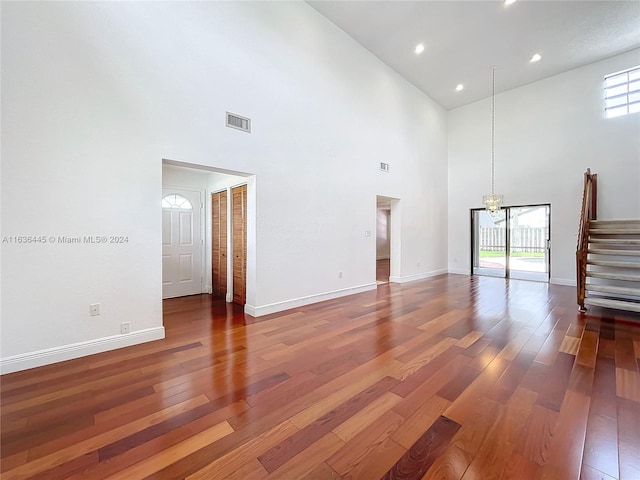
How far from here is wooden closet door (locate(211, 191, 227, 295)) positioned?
5.14 meters

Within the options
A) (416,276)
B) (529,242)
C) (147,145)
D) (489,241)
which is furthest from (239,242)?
(529,242)

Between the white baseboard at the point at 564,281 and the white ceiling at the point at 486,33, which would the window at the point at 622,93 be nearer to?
the white ceiling at the point at 486,33

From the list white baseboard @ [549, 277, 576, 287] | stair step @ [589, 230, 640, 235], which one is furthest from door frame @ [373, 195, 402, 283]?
white baseboard @ [549, 277, 576, 287]

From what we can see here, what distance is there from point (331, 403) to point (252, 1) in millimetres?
5090

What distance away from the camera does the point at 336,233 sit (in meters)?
5.12

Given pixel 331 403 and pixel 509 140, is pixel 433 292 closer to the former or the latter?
pixel 331 403

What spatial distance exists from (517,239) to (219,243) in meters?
7.64

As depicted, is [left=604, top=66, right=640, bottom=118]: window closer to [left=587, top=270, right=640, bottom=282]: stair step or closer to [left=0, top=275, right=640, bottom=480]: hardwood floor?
[left=587, top=270, right=640, bottom=282]: stair step

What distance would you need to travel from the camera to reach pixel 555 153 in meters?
6.67

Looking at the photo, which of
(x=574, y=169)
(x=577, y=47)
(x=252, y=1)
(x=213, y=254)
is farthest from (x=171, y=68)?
(x=574, y=169)

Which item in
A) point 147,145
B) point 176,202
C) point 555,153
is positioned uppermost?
point 555,153

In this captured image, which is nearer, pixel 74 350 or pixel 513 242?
A: pixel 74 350

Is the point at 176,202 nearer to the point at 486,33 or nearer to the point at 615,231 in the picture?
the point at 486,33

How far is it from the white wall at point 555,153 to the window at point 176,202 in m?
7.46
